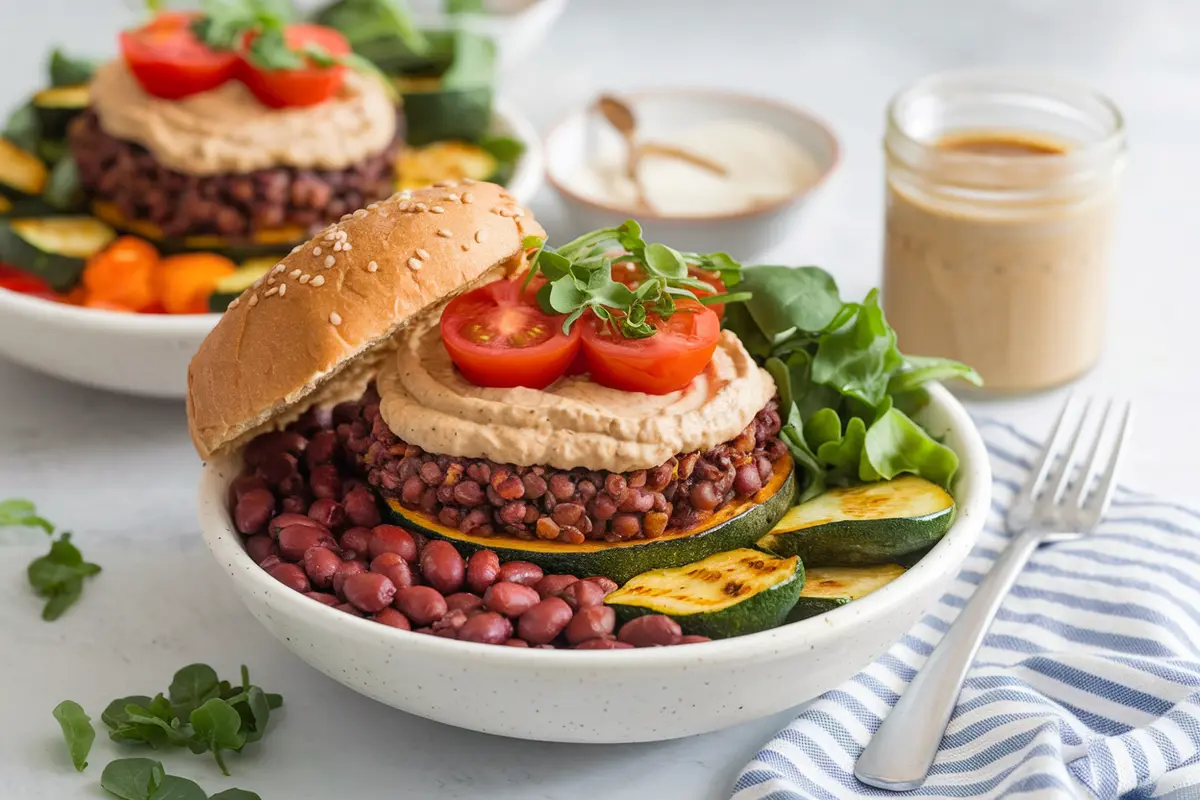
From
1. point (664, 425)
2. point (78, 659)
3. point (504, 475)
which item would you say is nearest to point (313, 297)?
point (504, 475)

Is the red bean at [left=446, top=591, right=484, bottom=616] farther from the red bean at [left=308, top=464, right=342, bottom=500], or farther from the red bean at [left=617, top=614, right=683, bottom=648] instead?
the red bean at [left=308, top=464, right=342, bottom=500]

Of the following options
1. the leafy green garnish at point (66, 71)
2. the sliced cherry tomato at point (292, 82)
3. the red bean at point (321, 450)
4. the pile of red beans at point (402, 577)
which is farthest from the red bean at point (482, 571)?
the leafy green garnish at point (66, 71)

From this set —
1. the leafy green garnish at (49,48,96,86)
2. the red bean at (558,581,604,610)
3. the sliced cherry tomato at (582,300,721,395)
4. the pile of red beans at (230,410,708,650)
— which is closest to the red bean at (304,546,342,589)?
the pile of red beans at (230,410,708,650)

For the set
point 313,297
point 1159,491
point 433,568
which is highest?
point 313,297

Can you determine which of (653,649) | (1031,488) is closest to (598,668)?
(653,649)

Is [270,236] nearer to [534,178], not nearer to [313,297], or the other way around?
[534,178]

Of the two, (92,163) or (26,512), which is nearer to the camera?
(26,512)

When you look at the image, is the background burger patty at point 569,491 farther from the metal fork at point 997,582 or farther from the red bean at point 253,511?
the metal fork at point 997,582

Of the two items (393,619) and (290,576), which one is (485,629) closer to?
(393,619)
